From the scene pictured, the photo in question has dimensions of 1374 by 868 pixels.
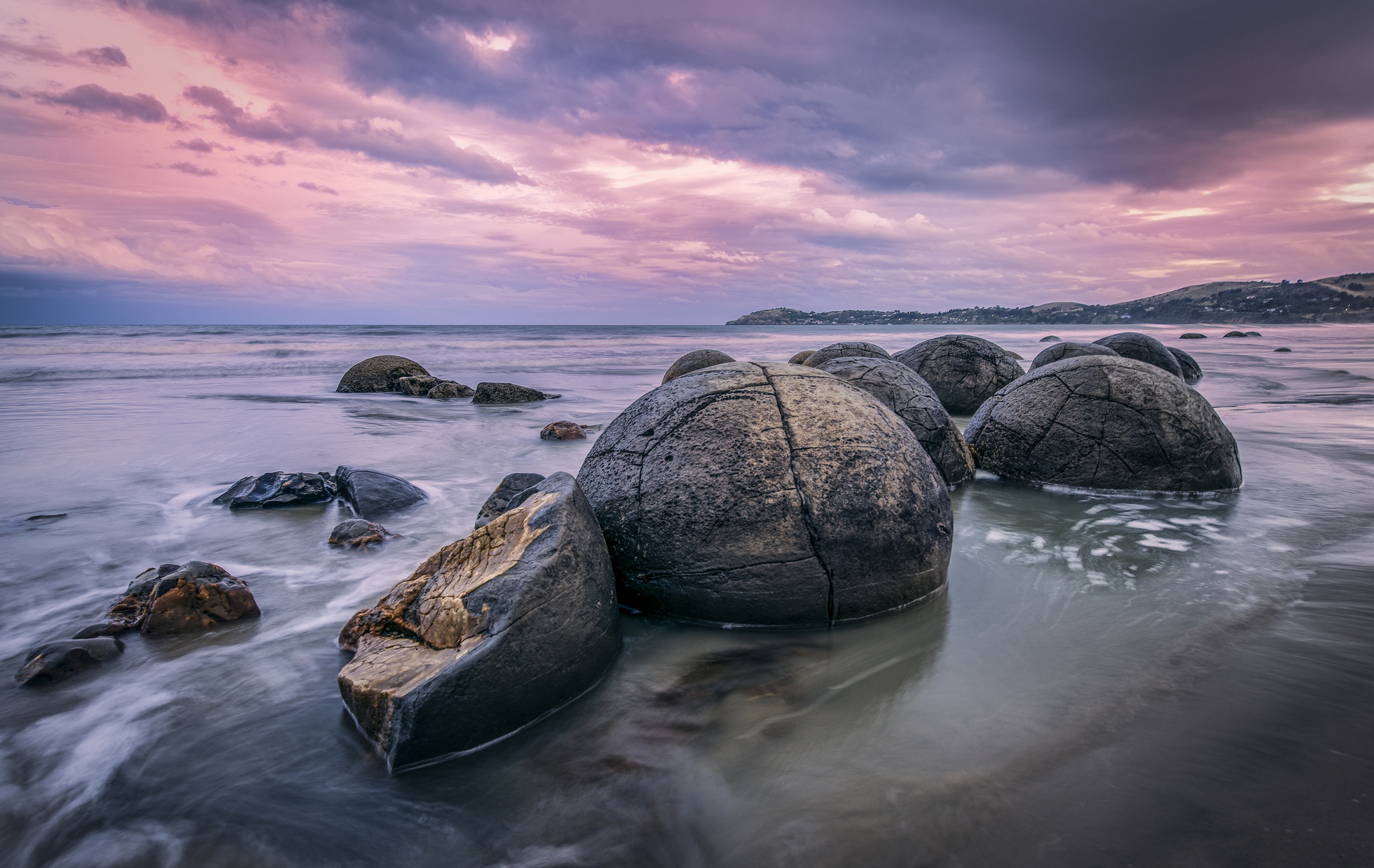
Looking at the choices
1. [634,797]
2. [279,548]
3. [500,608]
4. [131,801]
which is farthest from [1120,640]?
[279,548]

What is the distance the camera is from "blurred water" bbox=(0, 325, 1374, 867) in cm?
217

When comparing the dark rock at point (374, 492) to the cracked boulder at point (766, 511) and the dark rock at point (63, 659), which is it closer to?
the dark rock at point (63, 659)

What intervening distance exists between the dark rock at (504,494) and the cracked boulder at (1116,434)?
14.7 feet

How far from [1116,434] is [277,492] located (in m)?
7.46

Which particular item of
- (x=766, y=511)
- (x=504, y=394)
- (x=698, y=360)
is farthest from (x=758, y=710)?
(x=504, y=394)

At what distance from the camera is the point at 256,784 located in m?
2.45

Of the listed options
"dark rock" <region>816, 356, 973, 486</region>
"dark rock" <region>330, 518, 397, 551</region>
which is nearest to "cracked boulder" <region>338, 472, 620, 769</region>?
"dark rock" <region>330, 518, 397, 551</region>

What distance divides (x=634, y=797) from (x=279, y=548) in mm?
3876

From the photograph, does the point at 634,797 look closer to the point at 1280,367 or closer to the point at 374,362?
the point at 374,362

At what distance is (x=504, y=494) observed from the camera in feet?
17.0

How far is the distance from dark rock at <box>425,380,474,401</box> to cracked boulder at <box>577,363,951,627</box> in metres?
11.4

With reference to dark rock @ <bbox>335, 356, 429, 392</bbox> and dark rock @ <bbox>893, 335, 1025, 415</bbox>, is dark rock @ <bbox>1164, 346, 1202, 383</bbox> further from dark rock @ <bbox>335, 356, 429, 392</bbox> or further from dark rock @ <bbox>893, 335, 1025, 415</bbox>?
dark rock @ <bbox>335, 356, 429, 392</bbox>

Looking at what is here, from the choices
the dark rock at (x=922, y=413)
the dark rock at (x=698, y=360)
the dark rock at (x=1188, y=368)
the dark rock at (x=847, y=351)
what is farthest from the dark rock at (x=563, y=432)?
the dark rock at (x=1188, y=368)

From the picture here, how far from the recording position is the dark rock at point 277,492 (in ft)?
19.3
